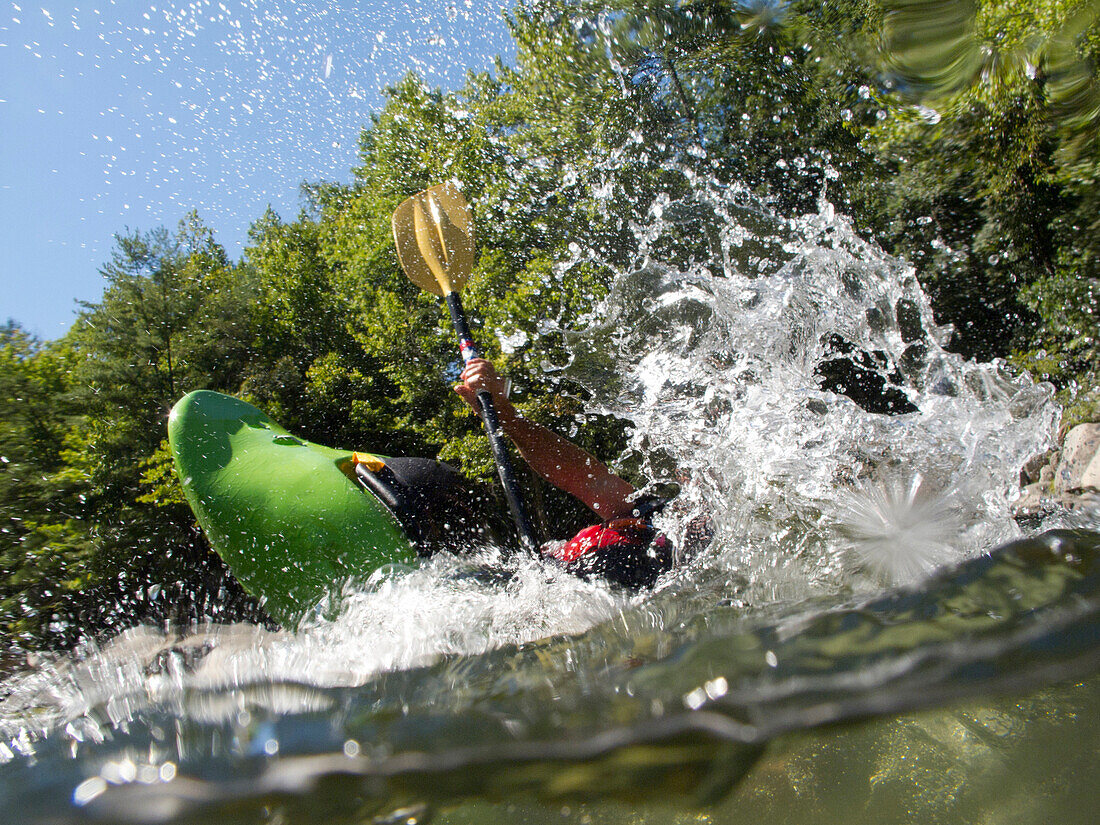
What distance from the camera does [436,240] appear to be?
3.55m

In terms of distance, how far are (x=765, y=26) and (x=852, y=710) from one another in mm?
8036

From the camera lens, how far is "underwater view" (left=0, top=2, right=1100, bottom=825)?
0.70 metres

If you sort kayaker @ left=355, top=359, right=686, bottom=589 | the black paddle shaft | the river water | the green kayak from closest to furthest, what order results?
the river water, kayaker @ left=355, top=359, right=686, bottom=589, the black paddle shaft, the green kayak

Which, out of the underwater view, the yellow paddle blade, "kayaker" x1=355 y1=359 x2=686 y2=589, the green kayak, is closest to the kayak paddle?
the yellow paddle blade

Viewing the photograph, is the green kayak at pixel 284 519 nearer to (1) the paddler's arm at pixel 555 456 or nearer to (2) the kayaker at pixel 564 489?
(2) the kayaker at pixel 564 489

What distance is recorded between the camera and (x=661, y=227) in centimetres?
690

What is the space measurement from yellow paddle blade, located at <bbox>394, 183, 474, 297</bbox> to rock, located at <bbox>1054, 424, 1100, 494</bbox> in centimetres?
456

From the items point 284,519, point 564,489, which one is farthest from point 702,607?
point 284,519

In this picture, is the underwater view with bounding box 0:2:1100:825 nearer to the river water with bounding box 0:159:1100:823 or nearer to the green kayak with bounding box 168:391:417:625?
the river water with bounding box 0:159:1100:823

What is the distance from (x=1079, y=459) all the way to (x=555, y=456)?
4.54 meters

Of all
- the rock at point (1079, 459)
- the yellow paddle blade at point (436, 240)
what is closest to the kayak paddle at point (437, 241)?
the yellow paddle blade at point (436, 240)

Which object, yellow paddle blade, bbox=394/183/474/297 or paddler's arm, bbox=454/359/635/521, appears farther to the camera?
yellow paddle blade, bbox=394/183/474/297

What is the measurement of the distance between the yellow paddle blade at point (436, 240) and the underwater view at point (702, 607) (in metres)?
0.95

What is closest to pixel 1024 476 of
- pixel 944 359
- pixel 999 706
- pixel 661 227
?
pixel 944 359
